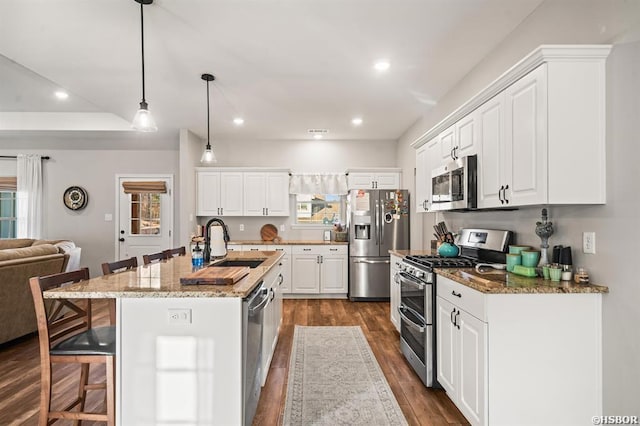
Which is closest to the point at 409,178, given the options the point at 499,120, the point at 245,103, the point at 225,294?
the point at 245,103

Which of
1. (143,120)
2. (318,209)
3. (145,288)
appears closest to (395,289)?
(145,288)

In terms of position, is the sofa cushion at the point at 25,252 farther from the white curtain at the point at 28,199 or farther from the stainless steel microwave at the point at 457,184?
the stainless steel microwave at the point at 457,184

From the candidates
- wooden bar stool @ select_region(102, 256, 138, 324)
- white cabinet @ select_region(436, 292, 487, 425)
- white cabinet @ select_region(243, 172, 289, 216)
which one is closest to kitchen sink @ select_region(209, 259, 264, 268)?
wooden bar stool @ select_region(102, 256, 138, 324)

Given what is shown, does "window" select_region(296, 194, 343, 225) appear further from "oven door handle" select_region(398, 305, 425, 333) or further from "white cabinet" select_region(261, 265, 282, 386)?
"oven door handle" select_region(398, 305, 425, 333)

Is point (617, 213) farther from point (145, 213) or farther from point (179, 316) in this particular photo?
point (145, 213)

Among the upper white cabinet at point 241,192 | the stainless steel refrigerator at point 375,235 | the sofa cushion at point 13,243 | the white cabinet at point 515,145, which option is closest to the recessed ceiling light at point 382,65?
the white cabinet at point 515,145

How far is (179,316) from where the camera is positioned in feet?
5.86

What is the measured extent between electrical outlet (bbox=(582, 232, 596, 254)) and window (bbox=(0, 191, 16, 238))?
7909 millimetres

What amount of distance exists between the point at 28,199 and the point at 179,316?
6011 millimetres

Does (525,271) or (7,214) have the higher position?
(7,214)

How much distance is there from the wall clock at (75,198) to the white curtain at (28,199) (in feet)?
1.43

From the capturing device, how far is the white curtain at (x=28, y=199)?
5.89 metres

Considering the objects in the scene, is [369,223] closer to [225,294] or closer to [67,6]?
[225,294]

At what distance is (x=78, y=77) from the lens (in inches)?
132
